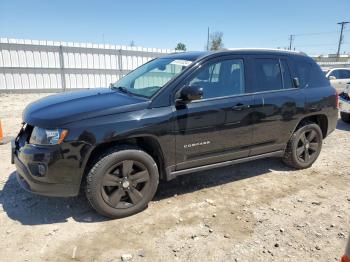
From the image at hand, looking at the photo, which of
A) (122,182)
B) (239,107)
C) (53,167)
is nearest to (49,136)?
(53,167)

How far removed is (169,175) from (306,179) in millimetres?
2363

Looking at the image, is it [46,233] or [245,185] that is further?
[245,185]

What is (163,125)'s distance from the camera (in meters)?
3.45

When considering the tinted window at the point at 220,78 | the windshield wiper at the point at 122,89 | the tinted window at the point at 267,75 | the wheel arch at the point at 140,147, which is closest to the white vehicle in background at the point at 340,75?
the tinted window at the point at 267,75

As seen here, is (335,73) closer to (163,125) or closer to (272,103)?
(272,103)

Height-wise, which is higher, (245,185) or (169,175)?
(169,175)

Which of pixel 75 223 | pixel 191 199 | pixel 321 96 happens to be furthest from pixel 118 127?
pixel 321 96

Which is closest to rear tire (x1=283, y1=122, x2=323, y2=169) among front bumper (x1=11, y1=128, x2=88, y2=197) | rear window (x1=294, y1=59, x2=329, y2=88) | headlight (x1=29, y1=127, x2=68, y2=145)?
rear window (x1=294, y1=59, x2=329, y2=88)

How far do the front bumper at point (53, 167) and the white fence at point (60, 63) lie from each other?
39.5 ft

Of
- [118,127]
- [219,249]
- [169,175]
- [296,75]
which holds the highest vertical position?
[296,75]

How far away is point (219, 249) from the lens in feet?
9.61

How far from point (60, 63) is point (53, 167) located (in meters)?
12.8

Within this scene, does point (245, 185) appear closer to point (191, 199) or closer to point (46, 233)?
point (191, 199)

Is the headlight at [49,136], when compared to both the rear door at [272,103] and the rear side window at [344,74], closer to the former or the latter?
the rear door at [272,103]
